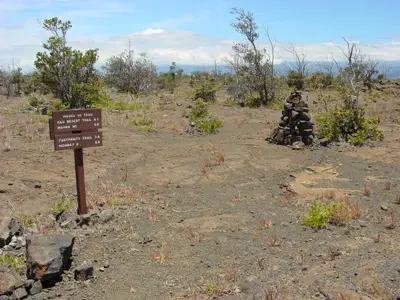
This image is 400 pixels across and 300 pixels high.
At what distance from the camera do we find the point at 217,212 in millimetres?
7266

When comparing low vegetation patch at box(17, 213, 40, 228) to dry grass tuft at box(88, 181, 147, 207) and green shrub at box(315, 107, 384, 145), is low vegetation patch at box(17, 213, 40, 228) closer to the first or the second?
dry grass tuft at box(88, 181, 147, 207)

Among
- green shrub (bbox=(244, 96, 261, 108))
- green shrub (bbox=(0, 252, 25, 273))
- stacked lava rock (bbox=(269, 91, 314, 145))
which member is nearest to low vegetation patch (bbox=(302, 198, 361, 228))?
green shrub (bbox=(0, 252, 25, 273))

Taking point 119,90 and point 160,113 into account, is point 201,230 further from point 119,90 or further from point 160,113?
point 119,90

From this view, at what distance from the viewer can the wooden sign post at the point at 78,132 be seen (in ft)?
21.0

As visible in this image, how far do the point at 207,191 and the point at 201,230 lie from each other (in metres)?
2.09

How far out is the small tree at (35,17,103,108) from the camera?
1748 cm

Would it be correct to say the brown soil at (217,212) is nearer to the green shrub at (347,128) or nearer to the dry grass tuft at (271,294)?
the dry grass tuft at (271,294)

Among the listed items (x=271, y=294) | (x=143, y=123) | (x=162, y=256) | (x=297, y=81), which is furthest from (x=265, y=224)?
(x=297, y=81)

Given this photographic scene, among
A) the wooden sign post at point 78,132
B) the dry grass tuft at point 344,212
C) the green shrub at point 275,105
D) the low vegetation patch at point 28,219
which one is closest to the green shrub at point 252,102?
the green shrub at point 275,105

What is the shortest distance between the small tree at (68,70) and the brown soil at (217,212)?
4.09m

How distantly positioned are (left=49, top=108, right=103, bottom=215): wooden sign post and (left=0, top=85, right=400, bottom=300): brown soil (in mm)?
742

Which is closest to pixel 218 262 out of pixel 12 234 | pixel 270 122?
pixel 12 234

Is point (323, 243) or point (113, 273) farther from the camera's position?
point (323, 243)

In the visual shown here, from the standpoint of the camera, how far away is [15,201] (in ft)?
25.6
